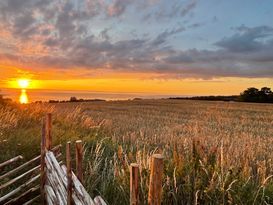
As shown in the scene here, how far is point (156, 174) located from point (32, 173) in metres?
4.26

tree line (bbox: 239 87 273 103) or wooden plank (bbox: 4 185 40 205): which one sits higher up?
tree line (bbox: 239 87 273 103)

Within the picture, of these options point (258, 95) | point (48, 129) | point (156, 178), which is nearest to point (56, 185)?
point (48, 129)

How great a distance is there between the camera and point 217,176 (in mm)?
4816

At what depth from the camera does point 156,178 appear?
2645 millimetres

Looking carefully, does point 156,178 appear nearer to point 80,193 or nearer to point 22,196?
point 80,193

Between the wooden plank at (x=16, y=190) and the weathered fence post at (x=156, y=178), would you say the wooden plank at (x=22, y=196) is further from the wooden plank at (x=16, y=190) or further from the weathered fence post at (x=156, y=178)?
the weathered fence post at (x=156, y=178)

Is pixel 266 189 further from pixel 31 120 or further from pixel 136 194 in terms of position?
pixel 31 120

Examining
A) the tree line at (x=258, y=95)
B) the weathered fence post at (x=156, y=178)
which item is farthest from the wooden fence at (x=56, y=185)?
the tree line at (x=258, y=95)

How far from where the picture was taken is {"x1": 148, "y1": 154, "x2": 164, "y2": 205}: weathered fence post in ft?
8.59

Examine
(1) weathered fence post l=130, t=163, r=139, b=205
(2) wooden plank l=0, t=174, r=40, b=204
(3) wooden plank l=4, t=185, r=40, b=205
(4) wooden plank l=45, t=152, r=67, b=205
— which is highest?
(1) weathered fence post l=130, t=163, r=139, b=205

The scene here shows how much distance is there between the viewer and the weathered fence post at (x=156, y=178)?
2617 mm

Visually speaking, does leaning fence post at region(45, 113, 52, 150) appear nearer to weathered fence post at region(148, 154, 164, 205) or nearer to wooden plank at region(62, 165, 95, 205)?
wooden plank at region(62, 165, 95, 205)

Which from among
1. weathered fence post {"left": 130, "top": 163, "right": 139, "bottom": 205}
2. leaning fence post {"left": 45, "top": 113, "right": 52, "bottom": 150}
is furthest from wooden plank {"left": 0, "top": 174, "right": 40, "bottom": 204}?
weathered fence post {"left": 130, "top": 163, "right": 139, "bottom": 205}

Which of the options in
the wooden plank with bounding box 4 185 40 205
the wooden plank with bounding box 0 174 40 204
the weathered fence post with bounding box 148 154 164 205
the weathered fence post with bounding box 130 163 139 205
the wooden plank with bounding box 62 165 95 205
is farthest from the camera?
the wooden plank with bounding box 4 185 40 205
